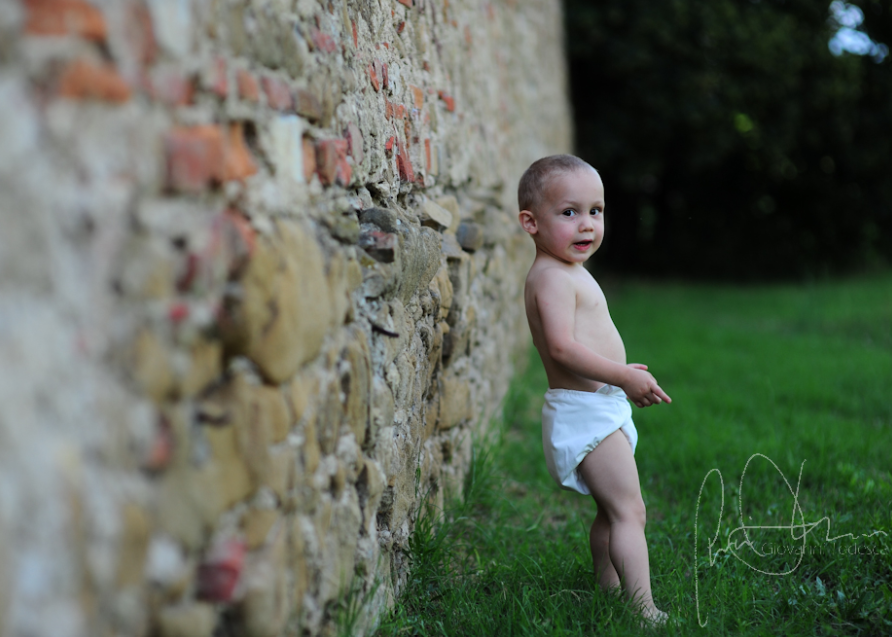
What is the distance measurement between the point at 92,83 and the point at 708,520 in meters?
2.41

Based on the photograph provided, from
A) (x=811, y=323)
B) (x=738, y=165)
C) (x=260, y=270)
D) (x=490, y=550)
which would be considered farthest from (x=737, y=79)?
(x=260, y=270)

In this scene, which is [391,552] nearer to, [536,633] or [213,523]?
[536,633]

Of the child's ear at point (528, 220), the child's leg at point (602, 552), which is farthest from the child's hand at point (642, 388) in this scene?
the child's ear at point (528, 220)

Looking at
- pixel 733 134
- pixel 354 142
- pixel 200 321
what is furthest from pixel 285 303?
pixel 733 134

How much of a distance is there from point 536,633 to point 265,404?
99cm

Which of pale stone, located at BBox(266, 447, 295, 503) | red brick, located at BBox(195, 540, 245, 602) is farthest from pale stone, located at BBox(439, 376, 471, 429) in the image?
red brick, located at BBox(195, 540, 245, 602)

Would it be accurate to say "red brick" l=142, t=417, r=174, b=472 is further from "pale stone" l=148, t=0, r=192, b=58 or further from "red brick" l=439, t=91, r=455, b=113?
"red brick" l=439, t=91, r=455, b=113

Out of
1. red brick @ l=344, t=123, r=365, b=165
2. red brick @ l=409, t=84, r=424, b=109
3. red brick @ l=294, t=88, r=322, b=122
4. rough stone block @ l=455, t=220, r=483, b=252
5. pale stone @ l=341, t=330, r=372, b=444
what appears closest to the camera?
red brick @ l=294, t=88, r=322, b=122

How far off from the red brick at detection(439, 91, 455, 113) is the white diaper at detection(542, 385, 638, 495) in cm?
129

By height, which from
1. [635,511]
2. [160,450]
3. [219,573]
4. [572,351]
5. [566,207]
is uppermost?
[566,207]

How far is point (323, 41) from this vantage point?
156 centimetres

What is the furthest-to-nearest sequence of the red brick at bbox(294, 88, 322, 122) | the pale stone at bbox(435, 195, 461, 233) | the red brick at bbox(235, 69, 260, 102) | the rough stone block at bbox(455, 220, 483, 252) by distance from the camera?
the rough stone block at bbox(455, 220, 483, 252)
the pale stone at bbox(435, 195, 461, 233)
the red brick at bbox(294, 88, 322, 122)
the red brick at bbox(235, 69, 260, 102)

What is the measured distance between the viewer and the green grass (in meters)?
1.93

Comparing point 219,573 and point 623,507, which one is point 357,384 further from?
point 623,507
